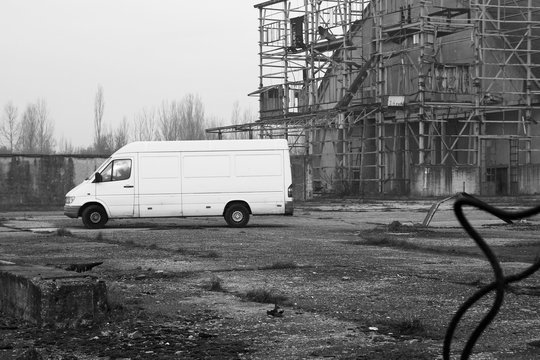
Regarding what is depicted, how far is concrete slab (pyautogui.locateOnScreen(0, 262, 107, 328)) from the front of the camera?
6.81 metres

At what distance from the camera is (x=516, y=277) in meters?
→ 1.77

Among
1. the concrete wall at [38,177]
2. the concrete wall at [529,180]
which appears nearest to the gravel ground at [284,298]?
the concrete wall at [38,177]

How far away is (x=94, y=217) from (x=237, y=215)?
372cm

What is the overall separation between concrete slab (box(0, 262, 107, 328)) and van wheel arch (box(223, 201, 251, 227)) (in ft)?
47.7

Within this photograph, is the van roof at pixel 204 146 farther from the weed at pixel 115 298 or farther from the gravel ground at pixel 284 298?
the weed at pixel 115 298

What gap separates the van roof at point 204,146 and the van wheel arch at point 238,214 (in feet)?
5.01

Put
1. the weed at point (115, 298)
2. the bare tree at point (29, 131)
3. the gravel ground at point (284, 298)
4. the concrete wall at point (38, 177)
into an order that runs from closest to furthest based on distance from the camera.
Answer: the gravel ground at point (284, 298), the weed at point (115, 298), the concrete wall at point (38, 177), the bare tree at point (29, 131)

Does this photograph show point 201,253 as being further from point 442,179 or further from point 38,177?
point 442,179

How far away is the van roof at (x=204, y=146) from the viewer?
2225 cm

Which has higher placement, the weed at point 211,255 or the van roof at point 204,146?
the van roof at point 204,146

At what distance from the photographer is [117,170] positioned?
22281mm

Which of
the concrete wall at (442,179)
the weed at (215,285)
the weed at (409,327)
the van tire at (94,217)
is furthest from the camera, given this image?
the concrete wall at (442,179)

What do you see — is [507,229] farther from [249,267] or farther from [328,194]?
[328,194]

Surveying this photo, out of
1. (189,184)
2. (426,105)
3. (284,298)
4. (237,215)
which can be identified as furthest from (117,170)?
(426,105)
